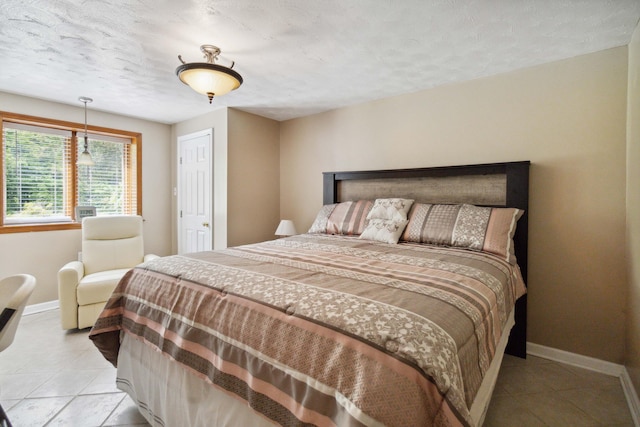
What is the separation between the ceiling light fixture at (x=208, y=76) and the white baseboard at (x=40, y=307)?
10.5 ft

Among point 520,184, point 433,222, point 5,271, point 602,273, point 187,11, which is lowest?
point 5,271

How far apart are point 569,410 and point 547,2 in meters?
2.41

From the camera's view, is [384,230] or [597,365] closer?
[597,365]

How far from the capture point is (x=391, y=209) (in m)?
2.69

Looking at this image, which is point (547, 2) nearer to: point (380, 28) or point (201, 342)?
point (380, 28)

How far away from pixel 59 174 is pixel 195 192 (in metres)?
1.54

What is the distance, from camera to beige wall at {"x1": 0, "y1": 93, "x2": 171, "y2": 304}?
313 cm

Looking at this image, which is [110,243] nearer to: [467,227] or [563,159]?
[467,227]

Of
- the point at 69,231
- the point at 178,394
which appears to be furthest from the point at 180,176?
the point at 178,394

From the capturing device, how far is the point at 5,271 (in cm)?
306

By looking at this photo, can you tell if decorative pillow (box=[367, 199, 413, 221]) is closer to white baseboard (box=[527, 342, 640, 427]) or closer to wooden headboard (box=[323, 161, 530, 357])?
Result: wooden headboard (box=[323, 161, 530, 357])

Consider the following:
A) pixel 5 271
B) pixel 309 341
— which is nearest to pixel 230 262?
pixel 309 341

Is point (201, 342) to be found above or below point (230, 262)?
below

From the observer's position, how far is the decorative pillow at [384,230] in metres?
2.46
